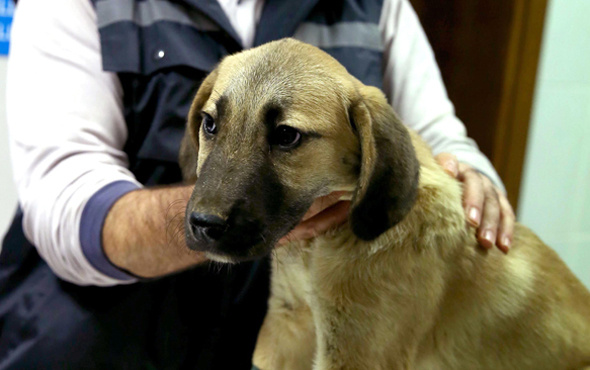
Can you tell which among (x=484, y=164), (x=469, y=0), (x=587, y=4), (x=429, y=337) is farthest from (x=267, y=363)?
(x=587, y=4)

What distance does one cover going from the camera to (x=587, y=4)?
7.06ft

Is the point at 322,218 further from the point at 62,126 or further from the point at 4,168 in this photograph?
the point at 4,168

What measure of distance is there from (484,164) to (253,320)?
89 cm

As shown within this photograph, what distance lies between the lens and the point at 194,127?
1121mm

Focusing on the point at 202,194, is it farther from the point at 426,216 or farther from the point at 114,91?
the point at 114,91

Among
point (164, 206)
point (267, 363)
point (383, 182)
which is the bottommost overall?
point (267, 363)

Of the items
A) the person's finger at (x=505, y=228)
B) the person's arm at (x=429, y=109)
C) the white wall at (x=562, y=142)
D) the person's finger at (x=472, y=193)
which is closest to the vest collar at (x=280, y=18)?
the person's arm at (x=429, y=109)

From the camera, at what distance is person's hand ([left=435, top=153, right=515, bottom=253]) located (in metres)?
1.18

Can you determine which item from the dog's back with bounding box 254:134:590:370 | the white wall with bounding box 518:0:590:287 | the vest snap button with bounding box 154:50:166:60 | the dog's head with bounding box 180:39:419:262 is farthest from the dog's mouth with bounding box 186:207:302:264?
the white wall with bounding box 518:0:590:287

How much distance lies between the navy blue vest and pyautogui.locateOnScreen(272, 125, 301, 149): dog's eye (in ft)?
1.21

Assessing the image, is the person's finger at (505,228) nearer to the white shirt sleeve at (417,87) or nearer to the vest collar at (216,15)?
the white shirt sleeve at (417,87)

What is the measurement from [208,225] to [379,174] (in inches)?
14.0

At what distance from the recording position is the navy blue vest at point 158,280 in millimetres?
1319

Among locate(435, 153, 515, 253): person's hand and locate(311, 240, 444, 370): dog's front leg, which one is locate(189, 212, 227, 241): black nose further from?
locate(435, 153, 515, 253): person's hand
